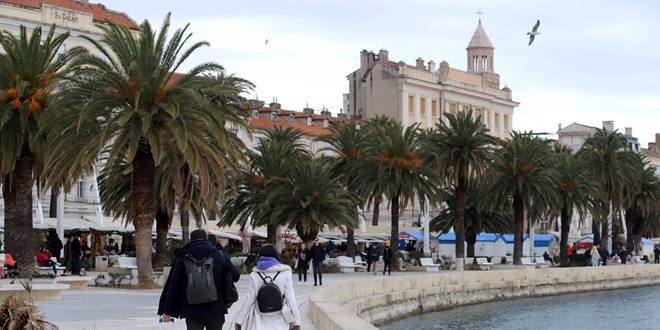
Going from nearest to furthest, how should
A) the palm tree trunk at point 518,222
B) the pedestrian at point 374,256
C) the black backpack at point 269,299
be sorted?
the black backpack at point 269,299
the pedestrian at point 374,256
the palm tree trunk at point 518,222

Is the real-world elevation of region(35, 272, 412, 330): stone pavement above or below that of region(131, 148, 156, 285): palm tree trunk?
below

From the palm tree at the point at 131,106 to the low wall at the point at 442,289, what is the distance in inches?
239

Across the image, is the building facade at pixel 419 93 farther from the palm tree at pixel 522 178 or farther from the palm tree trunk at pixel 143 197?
the palm tree trunk at pixel 143 197

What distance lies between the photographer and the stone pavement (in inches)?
748

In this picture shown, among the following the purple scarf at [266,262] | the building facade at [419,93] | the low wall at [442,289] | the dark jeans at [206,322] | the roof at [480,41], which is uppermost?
the roof at [480,41]

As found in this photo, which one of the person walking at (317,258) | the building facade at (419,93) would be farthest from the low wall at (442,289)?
the building facade at (419,93)

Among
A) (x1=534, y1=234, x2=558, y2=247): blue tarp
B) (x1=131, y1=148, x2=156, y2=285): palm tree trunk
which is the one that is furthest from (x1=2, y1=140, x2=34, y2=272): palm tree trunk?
(x1=534, y1=234, x2=558, y2=247): blue tarp

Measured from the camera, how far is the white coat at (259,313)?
11.6 metres

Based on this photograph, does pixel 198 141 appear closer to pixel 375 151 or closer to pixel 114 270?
pixel 114 270

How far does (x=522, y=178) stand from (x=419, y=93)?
38.2 meters

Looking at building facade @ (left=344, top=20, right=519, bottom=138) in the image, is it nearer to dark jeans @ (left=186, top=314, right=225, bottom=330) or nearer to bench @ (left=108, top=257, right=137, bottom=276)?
bench @ (left=108, top=257, right=137, bottom=276)

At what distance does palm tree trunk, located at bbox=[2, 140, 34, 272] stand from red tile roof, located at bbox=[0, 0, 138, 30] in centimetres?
3093

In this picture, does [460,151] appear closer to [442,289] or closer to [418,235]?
[442,289]

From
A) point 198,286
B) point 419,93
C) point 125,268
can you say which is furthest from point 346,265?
point 419,93
